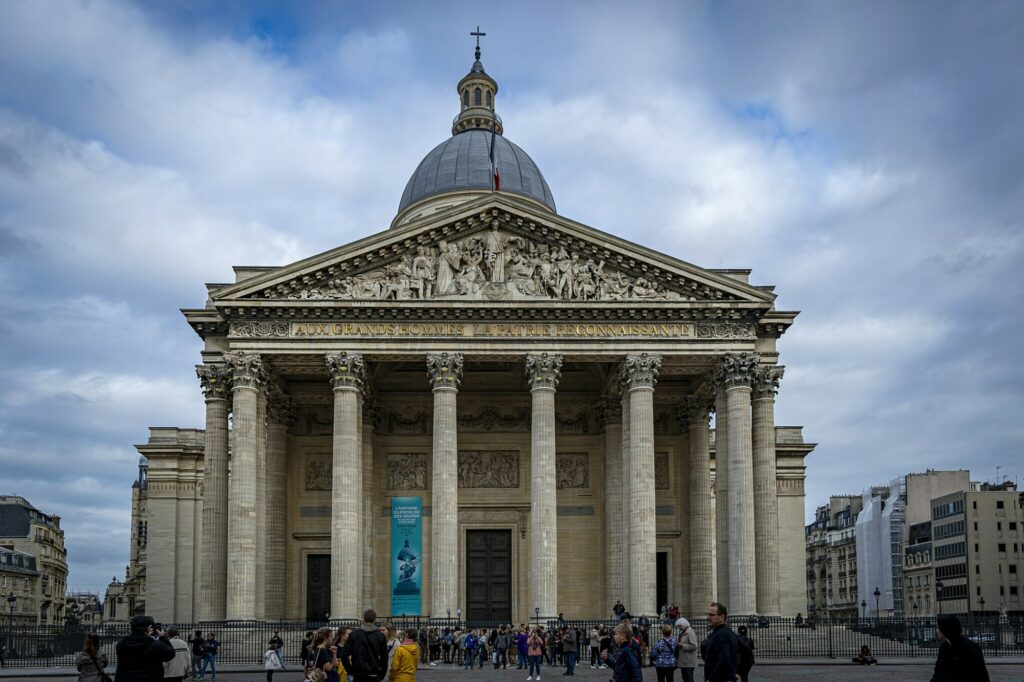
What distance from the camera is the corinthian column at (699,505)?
49.6 meters

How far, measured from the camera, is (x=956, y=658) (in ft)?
35.8

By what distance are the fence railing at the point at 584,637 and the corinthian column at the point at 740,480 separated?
1486 mm

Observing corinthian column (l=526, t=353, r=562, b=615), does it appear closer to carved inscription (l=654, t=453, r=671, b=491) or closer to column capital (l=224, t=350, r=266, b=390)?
carved inscription (l=654, t=453, r=671, b=491)

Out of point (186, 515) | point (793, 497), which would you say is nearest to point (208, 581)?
point (186, 515)

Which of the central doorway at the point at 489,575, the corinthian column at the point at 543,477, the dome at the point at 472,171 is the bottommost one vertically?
the central doorway at the point at 489,575

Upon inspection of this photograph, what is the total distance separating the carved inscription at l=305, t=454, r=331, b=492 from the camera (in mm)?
50625

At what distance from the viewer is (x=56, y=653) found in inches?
1677

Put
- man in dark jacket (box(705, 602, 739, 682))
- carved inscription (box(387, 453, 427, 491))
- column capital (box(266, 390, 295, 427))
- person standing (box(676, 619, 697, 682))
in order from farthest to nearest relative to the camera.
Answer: carved inscription (box(387, 453, 427, 491)) < column capital (box(266, 390, 295, 427)) < person standing (box(676, 619, 697, 682)) < man in dark jacket (box(705, 602, 739, 682))

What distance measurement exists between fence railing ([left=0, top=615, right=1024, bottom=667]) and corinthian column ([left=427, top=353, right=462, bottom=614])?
1.45 metres

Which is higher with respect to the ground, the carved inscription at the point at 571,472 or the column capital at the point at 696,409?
the column capital at the point at 696,409

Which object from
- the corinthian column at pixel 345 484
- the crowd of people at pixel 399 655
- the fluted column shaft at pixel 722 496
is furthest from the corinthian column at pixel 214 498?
the crowd of people at pixel 399 655

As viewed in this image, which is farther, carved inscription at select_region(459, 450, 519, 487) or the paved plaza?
carved inscription at select_region(459, 450, 519, 487)

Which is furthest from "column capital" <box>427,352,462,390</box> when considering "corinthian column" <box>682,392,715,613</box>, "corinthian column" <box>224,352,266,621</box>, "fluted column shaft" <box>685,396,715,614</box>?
"fluted column shaft" <box>685,396,715,614</box>

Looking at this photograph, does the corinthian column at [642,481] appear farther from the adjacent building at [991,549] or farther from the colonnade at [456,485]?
the adjacent building at [991,549]
